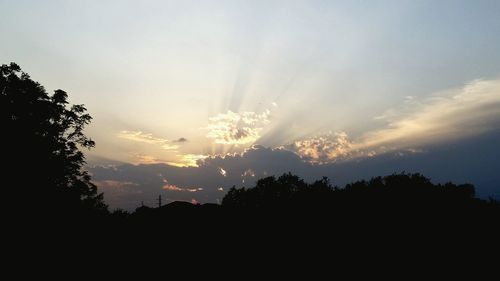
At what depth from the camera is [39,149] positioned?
33.7 metres

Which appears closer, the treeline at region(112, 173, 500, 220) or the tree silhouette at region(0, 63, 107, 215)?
the treeline at region(112, 173, 500, 220)

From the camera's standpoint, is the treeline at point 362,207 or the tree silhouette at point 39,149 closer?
the treeline at point 362,207

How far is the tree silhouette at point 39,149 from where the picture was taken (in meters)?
31.0

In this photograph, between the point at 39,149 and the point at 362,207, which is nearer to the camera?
the point at 362,207

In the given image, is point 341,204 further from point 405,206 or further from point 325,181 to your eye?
point 325,181

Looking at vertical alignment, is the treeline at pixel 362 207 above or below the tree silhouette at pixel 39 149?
below

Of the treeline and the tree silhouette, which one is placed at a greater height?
the tree silhouette

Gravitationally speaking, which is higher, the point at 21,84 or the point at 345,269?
the point at 21,84

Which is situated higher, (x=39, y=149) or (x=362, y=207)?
(x=39, y=149)

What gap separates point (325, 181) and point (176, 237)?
7500 cm

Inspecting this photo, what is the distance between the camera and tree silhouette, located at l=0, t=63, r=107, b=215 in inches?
1222

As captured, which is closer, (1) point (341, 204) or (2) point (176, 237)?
(2) point (176, 237)

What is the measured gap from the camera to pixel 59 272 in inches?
753

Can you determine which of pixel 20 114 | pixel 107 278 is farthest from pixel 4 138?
pixel 107 278
